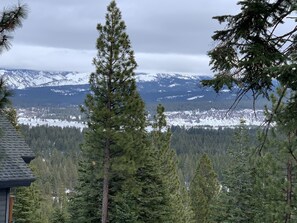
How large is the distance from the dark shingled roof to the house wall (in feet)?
1.10

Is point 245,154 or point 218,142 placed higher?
point 245,154

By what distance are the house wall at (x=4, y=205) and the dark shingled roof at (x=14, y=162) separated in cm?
34

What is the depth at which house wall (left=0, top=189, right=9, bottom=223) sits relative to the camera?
10898 millimetres

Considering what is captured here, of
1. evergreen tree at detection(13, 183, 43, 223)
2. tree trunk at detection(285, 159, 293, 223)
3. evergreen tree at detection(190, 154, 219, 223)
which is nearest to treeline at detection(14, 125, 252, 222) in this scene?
evergreen tree at detection(190, 154, 219, 223)

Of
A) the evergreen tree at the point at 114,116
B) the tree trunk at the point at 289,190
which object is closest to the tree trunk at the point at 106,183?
the evergreen tree at the point at 114,116

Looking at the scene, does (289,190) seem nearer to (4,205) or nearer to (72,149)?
(4,205)

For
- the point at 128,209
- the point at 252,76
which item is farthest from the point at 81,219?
the point at 252,76

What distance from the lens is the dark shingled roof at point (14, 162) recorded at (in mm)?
10828

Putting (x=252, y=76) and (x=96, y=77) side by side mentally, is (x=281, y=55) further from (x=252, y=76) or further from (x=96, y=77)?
(x=96, y=77)

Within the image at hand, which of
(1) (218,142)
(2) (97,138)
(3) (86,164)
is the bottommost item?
(1) (218,142)

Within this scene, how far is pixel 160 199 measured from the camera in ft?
71.4

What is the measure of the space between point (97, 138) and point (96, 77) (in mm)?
2609

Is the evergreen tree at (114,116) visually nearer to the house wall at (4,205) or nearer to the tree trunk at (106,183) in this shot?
the tree trunk at (106,183)

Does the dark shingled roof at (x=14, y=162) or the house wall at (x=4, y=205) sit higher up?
the dark shingled roof at (x=14, y=162)
